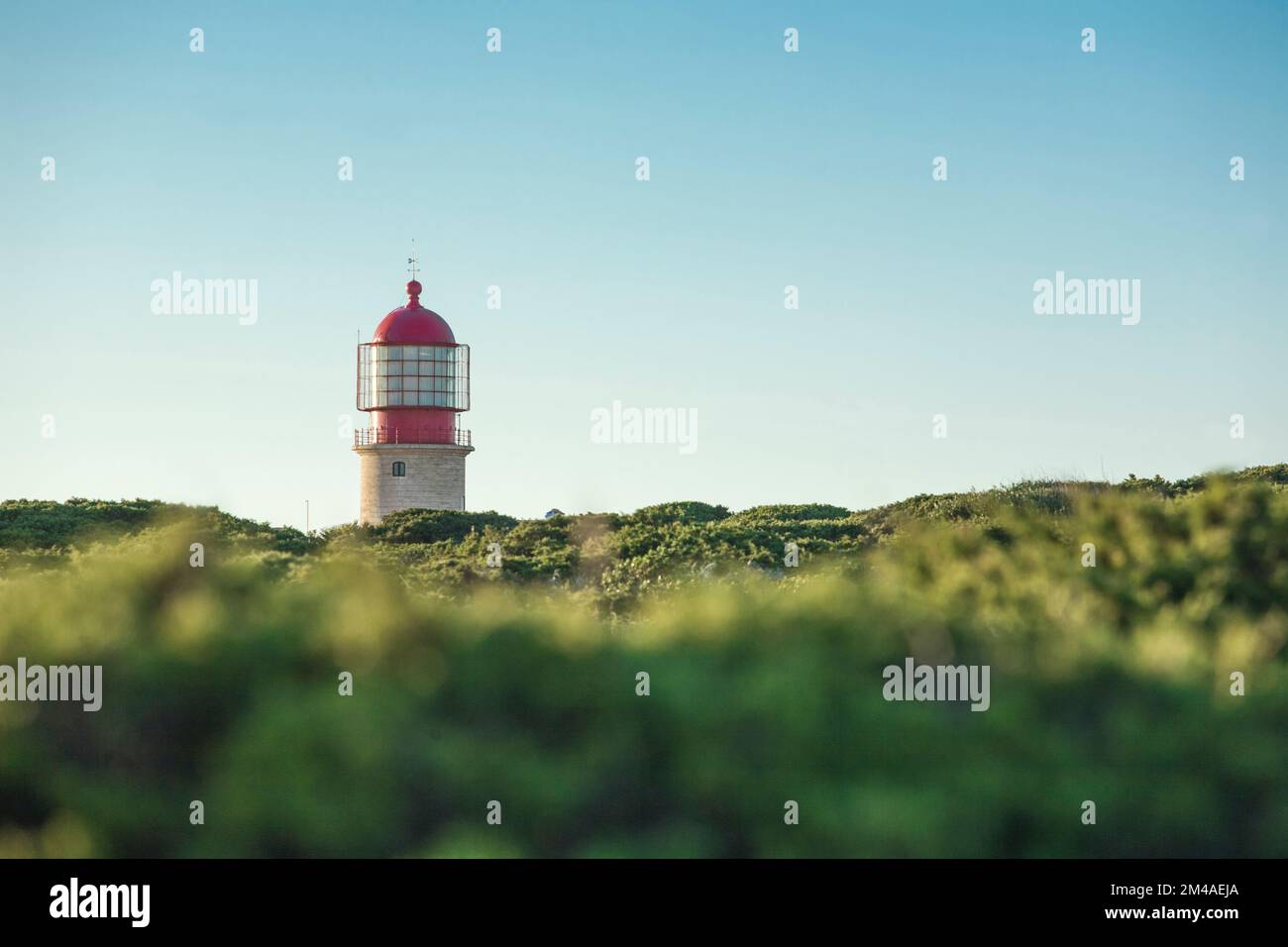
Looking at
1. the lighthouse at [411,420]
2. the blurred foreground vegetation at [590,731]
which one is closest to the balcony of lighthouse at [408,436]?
the lighthouse at [411,420]

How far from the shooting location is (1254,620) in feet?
17.7

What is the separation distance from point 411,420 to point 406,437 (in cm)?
50

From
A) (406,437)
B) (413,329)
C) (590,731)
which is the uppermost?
(413,329)

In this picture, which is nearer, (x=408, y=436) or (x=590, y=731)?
(x=590, y=731)

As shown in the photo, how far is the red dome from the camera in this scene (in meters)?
34.3

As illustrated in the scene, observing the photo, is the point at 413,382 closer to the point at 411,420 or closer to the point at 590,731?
the point at 411,420

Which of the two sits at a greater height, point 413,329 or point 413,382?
point 413,329

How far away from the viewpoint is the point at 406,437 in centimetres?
3406

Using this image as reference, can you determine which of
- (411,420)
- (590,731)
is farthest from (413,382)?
(590,731)

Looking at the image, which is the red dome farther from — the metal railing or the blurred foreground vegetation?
the blurred foreground vegetation

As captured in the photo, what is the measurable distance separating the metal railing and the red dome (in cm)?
250

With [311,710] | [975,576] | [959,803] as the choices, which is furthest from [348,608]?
[975,576]

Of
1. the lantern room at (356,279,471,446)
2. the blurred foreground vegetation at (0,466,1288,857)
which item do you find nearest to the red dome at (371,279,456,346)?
the lantern room at (356,279,471,446)

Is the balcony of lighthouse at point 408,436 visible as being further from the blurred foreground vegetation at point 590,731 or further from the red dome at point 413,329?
the blurred foreground vegetation at point 590,731
